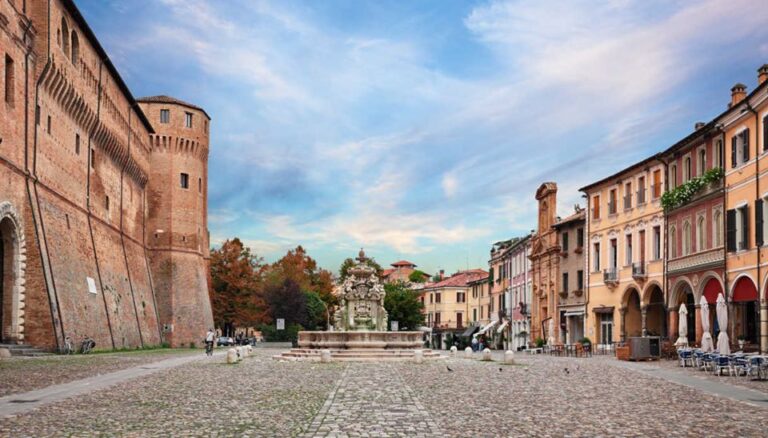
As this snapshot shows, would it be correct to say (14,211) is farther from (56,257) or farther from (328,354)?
(328,354)

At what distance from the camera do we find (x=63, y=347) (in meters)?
37.8

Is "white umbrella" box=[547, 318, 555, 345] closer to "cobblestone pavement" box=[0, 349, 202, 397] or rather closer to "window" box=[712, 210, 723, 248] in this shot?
"window" box=[712, 210, 723, 248]

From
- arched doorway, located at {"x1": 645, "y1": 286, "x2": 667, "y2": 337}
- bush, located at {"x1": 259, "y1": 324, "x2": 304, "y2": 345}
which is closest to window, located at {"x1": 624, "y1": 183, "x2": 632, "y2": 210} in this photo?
arched doorway, located at {"x1": 645, "y1": 286, "x2": 667, "y2": 337}

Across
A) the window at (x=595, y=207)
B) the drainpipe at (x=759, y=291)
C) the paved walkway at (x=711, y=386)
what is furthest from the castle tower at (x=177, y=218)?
the paved walkway at (x=711, y=386)

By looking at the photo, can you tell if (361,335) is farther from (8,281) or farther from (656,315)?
(656,315)

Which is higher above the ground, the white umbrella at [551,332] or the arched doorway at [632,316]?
the arched doorway at [632,316]

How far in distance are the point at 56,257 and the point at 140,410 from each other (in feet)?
92.1

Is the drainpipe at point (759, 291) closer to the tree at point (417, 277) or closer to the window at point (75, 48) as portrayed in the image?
the window at point (75, 48)

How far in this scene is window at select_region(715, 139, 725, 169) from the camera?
3751 centimetres

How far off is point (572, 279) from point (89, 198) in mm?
31946

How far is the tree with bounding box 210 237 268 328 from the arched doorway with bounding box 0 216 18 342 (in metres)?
53.3

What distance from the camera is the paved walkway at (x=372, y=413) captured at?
1176 centimetres

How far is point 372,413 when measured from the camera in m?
14.0

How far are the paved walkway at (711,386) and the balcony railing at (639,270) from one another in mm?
17703
